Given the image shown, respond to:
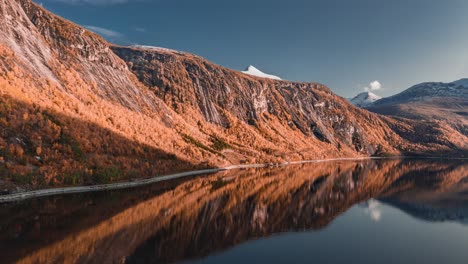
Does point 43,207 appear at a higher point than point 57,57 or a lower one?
lower

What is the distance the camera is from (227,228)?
40812mm

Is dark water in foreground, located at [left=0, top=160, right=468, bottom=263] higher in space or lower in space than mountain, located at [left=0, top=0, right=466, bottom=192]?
lower

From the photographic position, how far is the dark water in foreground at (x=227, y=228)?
1182 inches

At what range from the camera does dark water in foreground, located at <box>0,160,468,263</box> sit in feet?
98.5

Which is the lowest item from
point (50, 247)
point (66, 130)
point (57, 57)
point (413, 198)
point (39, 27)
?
point (413, 198)

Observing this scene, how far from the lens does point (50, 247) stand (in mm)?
28562

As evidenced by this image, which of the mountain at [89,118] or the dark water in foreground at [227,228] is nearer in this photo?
the dark water in foreground at [227,228]

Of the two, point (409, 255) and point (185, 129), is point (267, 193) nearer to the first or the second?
point (409, 255)

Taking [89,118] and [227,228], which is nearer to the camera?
[227,228]

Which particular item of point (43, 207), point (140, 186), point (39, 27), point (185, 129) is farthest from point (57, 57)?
point (43, 207)

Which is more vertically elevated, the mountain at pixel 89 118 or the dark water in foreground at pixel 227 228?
the mountain at pixel 89 118

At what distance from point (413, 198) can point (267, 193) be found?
34.4 meters

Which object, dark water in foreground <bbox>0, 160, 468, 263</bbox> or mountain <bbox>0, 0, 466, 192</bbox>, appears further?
mountain <bbox>0, 0, 466, 192</bbox>

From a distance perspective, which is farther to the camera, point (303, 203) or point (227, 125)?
point (227, 125)
